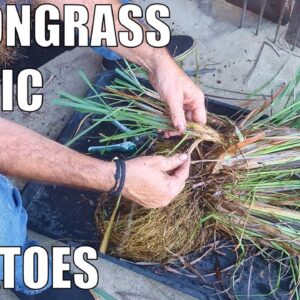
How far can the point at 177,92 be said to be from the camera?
1.42 metres

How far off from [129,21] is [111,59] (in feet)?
1.36

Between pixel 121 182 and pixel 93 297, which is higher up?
pixel 121 182

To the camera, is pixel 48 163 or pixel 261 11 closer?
pixel 48 163

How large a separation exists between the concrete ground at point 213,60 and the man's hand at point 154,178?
601mm

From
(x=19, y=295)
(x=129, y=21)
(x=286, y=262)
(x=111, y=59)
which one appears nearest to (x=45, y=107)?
(x=111, y=59)

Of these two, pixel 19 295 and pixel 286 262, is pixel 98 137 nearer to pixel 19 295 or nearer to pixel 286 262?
pixel 19 295

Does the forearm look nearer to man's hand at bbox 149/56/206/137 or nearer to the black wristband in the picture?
the black wristband

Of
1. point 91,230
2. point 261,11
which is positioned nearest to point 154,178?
point 91,230

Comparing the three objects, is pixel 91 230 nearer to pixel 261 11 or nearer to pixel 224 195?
pixel 224 195

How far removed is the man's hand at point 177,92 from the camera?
4.65 ft

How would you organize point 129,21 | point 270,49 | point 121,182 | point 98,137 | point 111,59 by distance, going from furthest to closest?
point 270,49 < point 111,59 < point 98,137 < point 129,21 < point 121,182

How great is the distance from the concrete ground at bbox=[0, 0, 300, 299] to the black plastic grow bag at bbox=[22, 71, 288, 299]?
0.15 metres

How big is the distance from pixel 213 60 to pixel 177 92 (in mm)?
801

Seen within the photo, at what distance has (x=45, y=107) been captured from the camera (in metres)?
2.07
